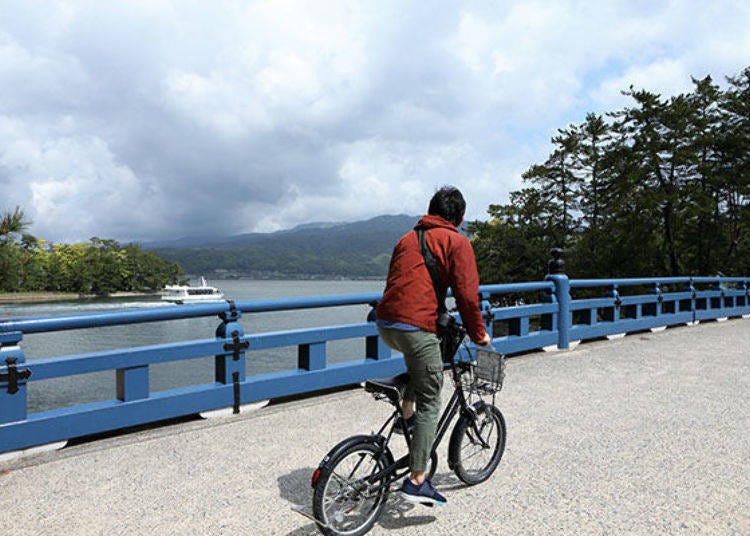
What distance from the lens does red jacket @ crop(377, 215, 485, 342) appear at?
Result: 117 inches

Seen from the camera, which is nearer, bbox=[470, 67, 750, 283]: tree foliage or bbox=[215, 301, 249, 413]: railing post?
bbox=[215, 301, 249, 413]: railing post

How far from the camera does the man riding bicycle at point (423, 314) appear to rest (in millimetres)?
2961

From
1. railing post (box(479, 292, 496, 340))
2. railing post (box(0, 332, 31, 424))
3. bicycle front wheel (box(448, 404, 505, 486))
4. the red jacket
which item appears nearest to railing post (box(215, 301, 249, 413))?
railing post (box(0, 332, 31, 424))

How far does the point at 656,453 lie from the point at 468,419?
1.73 metres

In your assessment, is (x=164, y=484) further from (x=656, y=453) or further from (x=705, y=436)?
(x=705, y=436)

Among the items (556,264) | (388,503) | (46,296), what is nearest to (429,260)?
(388,503)

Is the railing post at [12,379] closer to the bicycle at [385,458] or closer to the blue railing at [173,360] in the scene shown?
the blue railing at [173,360]

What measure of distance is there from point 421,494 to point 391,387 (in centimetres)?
58

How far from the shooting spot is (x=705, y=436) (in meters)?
4.62

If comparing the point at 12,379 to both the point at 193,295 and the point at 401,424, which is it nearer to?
the point at 401,424

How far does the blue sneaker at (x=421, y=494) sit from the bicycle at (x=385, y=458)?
8cm

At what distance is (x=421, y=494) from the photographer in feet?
9.70

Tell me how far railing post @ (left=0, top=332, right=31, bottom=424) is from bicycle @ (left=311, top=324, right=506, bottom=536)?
8.12ft

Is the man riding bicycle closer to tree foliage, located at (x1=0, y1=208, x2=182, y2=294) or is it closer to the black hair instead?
the black hair
